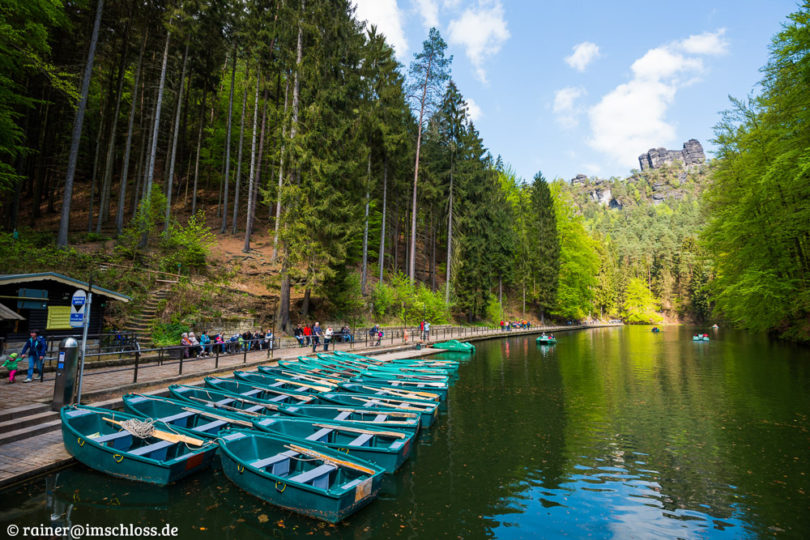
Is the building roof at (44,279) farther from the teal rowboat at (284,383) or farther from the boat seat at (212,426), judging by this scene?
the boat seat at (212,426)

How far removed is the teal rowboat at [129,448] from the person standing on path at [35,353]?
499cm

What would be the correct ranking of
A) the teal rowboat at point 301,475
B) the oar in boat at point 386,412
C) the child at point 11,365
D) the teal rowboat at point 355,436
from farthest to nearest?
1. the child at point 11,365
2. the oar in boat at point 386,412
3. the teal rowboat at point 355,436
4. the teal rowboat at point 301,475

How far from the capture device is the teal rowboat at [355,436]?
7.56 meters

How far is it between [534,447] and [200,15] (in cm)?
3844

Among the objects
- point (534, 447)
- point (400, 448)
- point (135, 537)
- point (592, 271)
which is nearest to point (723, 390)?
point (534, 447)

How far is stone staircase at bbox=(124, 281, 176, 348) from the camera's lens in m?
17.4

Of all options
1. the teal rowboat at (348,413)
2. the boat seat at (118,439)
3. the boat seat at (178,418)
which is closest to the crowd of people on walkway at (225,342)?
the boat seat at (178,418)

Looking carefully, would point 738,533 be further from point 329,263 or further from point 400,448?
point 329,263

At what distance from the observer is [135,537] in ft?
17.4

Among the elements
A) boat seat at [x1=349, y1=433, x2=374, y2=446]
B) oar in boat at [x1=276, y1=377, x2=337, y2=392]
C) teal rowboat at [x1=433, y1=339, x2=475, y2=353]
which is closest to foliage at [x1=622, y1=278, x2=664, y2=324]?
teal rowboat at [x1=433, y1=339, x2=475, y2=353]

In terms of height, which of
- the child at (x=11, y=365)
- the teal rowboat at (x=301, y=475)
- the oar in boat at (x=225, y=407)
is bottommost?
the teal rowboat at (x=301, y=475)

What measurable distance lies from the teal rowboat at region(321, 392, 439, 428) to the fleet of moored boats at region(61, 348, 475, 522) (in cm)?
3

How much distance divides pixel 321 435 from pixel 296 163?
19.7 meters

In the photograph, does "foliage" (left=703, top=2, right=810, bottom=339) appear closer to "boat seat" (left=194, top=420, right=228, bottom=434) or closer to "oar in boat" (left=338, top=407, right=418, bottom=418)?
"oar in boat" (left=338, top=407, right=418, bottom=418)
